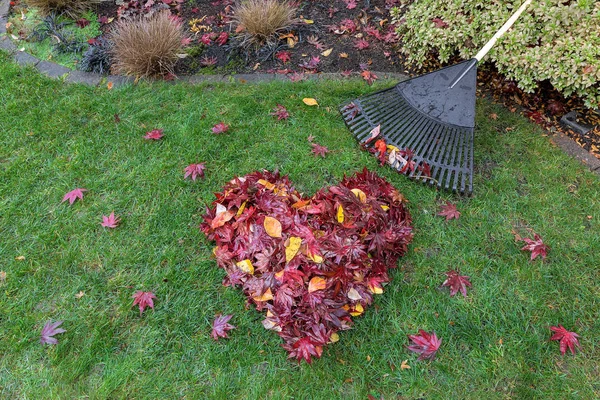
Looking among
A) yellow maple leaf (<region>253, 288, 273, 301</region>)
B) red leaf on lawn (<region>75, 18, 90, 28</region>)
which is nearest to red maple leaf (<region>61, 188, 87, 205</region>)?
yellow maple leaf (<region>253, 288, 273, 301</region>)

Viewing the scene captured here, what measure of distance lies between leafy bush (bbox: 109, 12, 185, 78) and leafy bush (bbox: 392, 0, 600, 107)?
2.00 metres

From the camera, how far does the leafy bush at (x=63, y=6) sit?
399cm

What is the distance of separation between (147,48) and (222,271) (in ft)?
6.77

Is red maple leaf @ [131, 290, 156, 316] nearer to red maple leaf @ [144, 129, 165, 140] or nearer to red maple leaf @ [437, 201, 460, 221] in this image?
red maple leaf @ [144, 129, 165, 140]

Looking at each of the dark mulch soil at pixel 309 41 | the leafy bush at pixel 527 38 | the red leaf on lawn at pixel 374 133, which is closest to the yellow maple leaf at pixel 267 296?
the red leaf on lawn at pixel 374 133

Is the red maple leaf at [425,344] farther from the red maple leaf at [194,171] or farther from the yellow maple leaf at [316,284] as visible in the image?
the red maple leaf at [194,171]

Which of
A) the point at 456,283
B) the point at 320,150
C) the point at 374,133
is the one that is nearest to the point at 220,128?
the point at 320,150

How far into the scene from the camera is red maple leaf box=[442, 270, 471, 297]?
2.30 meters

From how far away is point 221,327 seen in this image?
2135 millimetres

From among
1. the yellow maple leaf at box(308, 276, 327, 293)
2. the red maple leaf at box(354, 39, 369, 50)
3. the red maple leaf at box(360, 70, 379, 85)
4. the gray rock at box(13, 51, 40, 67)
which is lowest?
the yellow maple leaf at box(308, 276, 327, 293)

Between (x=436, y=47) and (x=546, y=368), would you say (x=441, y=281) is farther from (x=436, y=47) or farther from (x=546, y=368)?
(x=436, y=47)

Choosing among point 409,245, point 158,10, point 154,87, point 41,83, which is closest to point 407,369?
point 409,245

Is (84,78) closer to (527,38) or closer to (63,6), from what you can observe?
(63,6)

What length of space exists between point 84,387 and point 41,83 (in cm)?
260
